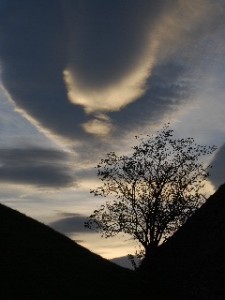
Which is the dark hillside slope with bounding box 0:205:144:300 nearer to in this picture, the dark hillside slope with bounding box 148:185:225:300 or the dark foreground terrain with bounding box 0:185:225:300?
the dark foreground terrain with bounding box 0:185:225:300

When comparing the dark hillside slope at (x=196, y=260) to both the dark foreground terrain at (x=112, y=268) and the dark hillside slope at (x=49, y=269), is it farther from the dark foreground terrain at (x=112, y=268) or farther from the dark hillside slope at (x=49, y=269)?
the dark hillside slope at (x=49, y=269)

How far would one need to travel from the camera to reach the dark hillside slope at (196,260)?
2148cm

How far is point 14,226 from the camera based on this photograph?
29109 millimetres

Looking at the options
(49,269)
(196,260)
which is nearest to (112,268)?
(49,269)

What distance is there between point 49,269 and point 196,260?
732cm

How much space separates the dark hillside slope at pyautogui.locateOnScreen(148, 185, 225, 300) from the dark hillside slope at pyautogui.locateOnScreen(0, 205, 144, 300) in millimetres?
1717

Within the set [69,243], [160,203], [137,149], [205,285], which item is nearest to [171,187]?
[160,203]

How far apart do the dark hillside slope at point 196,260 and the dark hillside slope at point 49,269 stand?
1.72 meters

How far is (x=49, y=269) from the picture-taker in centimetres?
2405

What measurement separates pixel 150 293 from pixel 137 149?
26293 millimetres

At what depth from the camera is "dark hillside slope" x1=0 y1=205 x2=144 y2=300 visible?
21.6 meters

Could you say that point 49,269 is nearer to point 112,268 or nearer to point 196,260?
point 112,268

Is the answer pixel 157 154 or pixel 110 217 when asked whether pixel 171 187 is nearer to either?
pixel 157 154

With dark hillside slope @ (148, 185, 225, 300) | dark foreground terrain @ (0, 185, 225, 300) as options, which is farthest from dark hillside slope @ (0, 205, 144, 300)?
dark hillside slope @ (148, 185, 225, 300)
